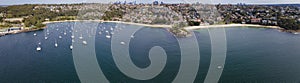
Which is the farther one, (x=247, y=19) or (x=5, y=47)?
(x=247, y=19)

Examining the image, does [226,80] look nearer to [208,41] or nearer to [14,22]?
[208,41]

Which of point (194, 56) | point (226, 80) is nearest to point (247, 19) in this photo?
point (194, 56)

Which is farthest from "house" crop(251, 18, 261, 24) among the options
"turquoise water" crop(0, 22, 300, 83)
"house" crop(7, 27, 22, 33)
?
"house" crop(7, 27, 22, 33)

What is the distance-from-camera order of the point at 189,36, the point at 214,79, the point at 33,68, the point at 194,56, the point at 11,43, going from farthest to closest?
the point at 189,36 < the point at 11,43 < the point at 194,56 < the point at 33,68 < the point at 214,79

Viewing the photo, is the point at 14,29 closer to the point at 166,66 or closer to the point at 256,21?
→ the point at 166,66

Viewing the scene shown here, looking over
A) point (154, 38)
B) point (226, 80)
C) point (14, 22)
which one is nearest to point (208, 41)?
point (154, 38)

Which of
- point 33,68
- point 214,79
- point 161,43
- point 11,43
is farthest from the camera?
point 11,43

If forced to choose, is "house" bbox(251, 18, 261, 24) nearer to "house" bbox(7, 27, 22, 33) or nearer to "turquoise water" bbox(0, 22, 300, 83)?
"turquoise water" bbox(0, 22, 300, 83)

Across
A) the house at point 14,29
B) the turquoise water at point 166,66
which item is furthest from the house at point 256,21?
the house at point 14,29

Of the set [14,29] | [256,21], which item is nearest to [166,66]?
[14,29]
